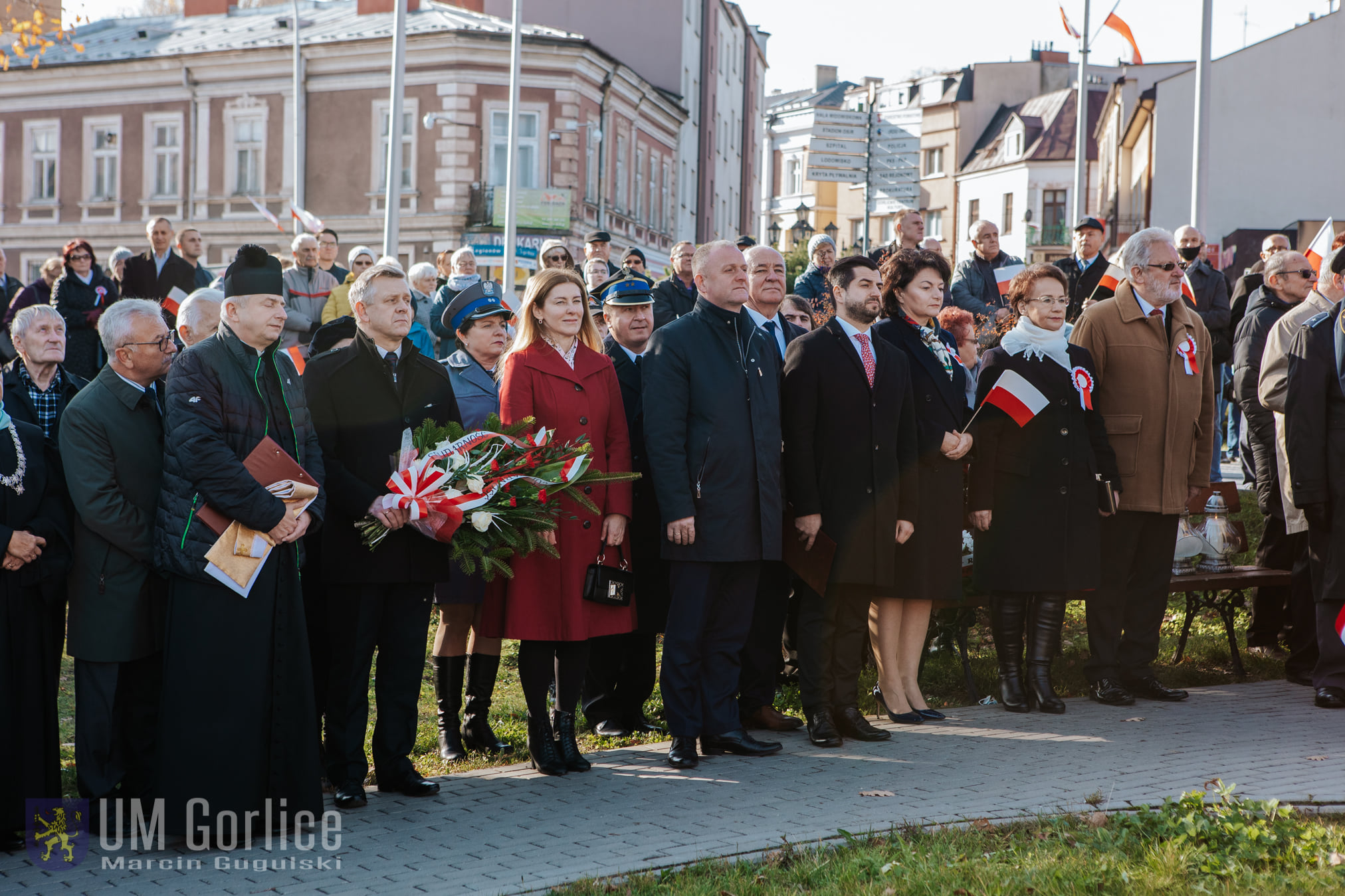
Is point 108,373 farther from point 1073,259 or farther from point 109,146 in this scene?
point 109,146

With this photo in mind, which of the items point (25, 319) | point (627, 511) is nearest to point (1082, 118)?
point (627, 511)

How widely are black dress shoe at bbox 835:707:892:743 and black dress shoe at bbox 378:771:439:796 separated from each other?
209 centimetres

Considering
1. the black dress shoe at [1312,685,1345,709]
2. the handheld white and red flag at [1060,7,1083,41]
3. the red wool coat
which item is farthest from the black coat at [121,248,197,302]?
the handheld white and red flag at [1060,7,1083,41]

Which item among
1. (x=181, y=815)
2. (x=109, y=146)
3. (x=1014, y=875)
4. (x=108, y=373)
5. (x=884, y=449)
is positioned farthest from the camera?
(x=109, y=146)

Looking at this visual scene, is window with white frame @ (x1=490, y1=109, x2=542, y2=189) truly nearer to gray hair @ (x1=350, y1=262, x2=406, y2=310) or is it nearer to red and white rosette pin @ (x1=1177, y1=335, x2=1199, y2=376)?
red and white rosette pin @ (x1=1177, y1=335, x2=1199, y2=376)

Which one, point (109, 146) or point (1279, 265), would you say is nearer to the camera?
point (1279, 265)

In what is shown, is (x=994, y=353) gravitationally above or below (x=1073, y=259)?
below

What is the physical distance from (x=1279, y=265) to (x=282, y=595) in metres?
7.24

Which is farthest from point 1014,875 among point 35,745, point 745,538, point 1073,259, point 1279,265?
point 1073,259

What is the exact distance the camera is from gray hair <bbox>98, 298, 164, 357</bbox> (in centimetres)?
526

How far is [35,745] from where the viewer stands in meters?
5.06

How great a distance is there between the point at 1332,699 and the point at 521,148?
30.1 m

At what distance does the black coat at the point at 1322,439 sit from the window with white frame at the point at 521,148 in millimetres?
28968

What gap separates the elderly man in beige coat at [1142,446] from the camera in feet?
24.2
